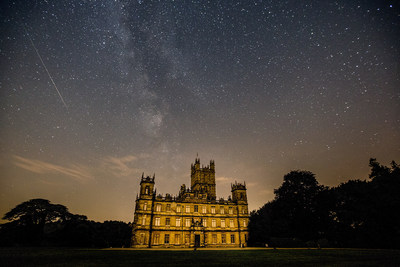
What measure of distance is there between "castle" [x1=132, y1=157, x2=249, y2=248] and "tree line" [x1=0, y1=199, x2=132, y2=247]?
266 inches

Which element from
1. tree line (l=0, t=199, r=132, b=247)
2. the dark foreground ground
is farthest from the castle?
the dark foreground ground

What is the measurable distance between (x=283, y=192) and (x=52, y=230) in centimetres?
5631

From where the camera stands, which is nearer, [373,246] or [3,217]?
[373,246]

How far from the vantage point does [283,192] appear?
160 feet

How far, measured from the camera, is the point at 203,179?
64.7 meters

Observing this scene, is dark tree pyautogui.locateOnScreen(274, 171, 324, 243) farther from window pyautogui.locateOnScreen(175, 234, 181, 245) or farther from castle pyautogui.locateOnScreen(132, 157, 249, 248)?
window pyautogui.locateOnScreen(175, 234, 181, 245)

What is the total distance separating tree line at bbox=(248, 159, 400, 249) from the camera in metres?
34.4

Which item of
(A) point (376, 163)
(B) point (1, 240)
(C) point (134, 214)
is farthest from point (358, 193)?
(B) point (1, 240)

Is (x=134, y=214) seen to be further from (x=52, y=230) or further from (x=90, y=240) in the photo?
(x=52, y=230)

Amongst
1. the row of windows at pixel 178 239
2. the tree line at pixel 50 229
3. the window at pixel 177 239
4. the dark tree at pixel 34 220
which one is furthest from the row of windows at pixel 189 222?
the dark tree at pixel 34 220

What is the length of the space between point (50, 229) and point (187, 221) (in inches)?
1286

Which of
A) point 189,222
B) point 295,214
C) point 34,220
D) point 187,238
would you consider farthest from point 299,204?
point 34,220

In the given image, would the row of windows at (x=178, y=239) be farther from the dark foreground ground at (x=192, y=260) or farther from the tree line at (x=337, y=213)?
the dark foreground ground at (x=192, y=260)

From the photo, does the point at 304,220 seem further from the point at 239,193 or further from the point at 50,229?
the point at 50,229
